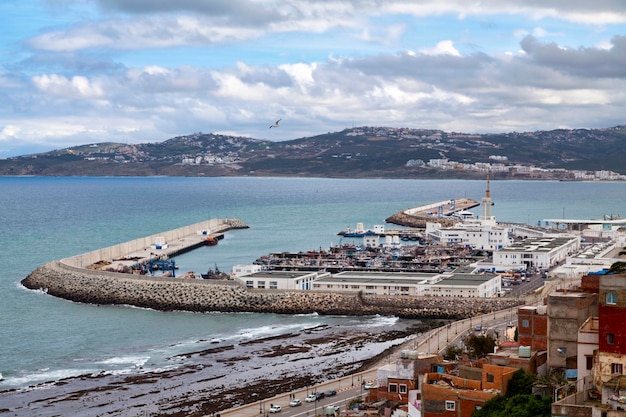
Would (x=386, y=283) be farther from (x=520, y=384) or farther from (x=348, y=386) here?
(x=520, y=384)

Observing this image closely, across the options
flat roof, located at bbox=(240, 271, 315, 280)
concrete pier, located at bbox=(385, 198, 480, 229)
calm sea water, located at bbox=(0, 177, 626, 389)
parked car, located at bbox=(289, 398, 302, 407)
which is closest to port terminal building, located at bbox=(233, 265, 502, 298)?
flat roof, located at bbox=(240, 271, 315, 280)

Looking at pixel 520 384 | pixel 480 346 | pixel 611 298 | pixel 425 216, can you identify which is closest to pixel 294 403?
pixel 480 346

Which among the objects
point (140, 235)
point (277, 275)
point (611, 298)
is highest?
point (611, 298)

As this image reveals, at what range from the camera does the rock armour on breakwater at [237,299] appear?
32.4 metres

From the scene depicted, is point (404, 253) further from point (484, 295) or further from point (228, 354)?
point (228, 354)

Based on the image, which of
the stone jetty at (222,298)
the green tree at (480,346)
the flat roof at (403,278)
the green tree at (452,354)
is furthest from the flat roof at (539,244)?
the green tree at (480,346)

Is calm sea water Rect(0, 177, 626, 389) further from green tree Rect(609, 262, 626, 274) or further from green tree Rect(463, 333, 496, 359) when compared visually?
green tree Rect(609, 262, 626, 274)

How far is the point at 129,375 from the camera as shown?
2283 cm

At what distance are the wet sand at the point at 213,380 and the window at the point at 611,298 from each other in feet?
32.6

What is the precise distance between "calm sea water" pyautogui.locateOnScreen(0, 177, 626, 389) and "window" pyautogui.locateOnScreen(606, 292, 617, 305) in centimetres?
1545

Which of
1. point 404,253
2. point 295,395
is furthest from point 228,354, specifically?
point 404,253

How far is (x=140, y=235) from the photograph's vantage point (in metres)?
64.9

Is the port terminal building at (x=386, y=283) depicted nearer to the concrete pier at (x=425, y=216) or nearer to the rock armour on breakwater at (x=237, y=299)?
the rock armour on breakwater at (x=237, y=299)

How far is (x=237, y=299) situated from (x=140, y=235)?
32175 mm
